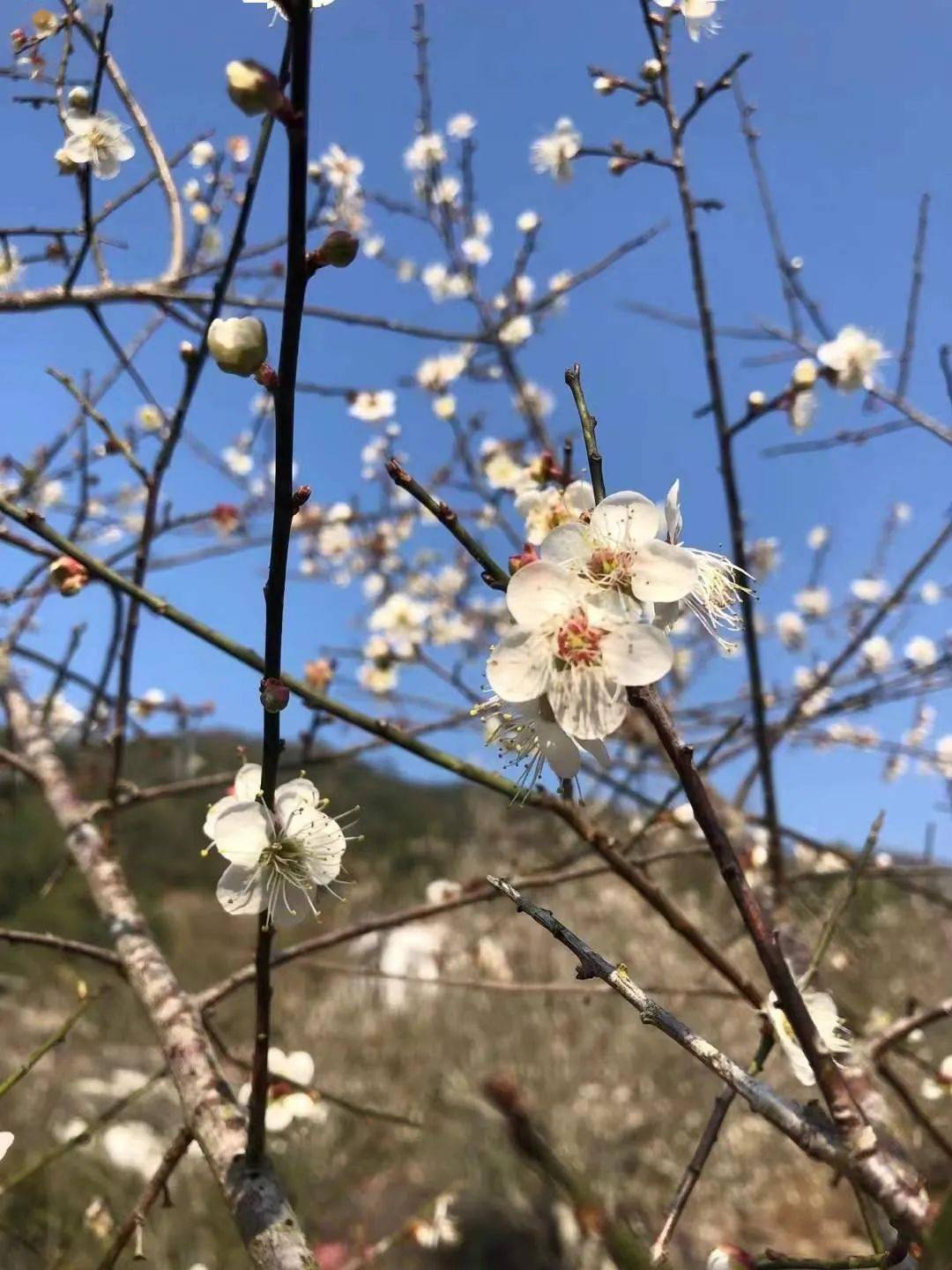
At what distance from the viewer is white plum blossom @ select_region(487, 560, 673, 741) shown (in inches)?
27.7

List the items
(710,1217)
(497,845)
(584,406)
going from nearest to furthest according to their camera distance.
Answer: (584,406) → (710,1217) → (497,845)

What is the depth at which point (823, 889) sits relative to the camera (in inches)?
130

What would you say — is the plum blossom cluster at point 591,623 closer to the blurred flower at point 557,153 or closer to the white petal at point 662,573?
the white petal at point 662,573

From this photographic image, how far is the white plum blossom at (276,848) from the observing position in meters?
0.82

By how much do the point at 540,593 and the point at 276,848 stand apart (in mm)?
343

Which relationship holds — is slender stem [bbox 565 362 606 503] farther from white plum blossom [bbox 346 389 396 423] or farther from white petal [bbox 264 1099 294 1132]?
white plum blossom [bbox 346 389 396 423]

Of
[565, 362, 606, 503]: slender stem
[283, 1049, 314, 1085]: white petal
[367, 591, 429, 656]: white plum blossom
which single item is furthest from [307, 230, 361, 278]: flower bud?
[367, 591, 429, 656]: white plum blossom

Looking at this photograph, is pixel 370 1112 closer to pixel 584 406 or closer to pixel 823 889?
pixel 584 406

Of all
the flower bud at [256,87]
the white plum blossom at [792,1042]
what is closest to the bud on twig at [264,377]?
the flower bud at [256,87]

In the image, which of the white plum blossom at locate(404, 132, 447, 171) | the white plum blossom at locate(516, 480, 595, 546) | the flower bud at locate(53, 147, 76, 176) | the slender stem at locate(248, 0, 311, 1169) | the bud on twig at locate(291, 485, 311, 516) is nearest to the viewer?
the slender stem at locate(248, 0, 311, 1169)

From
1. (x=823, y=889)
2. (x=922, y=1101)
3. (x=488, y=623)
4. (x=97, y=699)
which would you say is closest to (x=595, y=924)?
(x=922, y=1101)

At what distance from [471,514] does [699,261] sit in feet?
6.19

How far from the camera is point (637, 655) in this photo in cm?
67

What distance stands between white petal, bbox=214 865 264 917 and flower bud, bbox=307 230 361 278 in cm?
50
